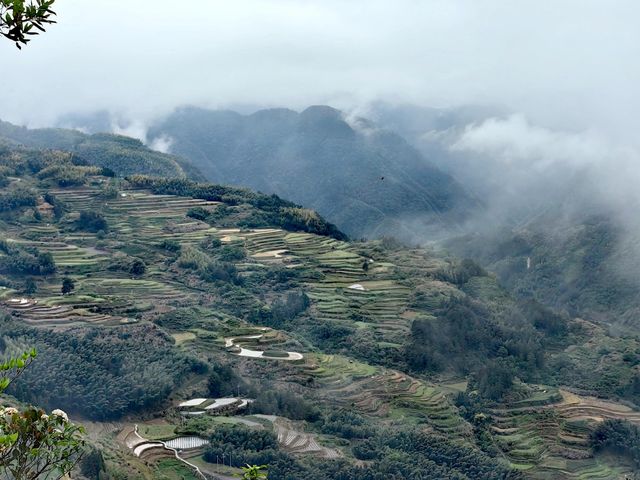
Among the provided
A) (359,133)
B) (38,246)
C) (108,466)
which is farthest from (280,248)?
(359,133)

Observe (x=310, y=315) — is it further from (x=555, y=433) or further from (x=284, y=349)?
(x=555, y=433)

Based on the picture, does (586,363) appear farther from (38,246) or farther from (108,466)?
(38,246)

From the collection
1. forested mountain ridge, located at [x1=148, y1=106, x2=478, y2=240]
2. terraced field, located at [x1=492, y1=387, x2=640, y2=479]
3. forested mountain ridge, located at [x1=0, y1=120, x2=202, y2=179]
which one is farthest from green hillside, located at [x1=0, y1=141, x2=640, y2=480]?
forested mountain ridge, located at [x1=148, y1=106, x2=478, y2=240]

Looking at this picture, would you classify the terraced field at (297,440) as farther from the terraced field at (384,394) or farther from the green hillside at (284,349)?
the terraced field at (384,394)

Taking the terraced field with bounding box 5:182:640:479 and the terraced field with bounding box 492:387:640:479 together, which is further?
the terraced field with bounding box 5:182:640:479

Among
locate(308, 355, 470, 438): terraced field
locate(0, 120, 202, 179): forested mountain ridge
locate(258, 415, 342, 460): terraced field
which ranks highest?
locate(0, 120, 202, 179): forested mountain ridge

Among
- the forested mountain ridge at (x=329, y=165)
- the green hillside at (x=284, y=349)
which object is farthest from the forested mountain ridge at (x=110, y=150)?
the green hillside at (x=284, y=349)

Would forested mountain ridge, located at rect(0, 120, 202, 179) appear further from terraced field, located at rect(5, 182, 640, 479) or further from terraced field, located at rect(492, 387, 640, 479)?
terraced field, located at rect(492, 387, 640, 479)
